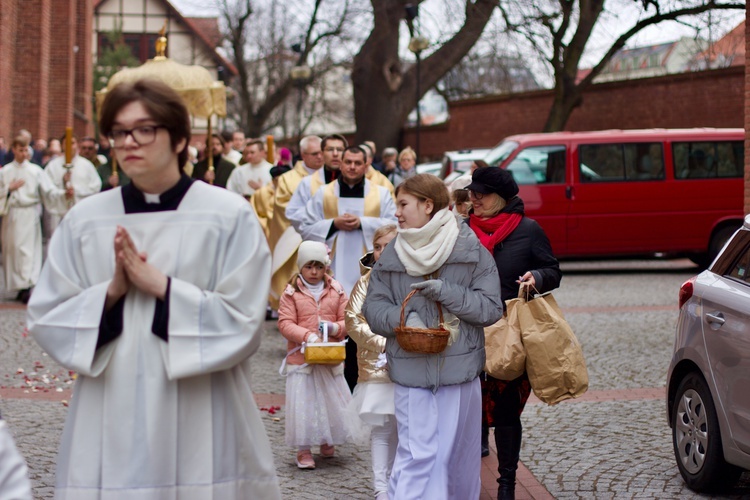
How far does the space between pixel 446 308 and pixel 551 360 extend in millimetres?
1019

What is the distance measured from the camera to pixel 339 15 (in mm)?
37125

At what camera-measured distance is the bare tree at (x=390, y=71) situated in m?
28.5

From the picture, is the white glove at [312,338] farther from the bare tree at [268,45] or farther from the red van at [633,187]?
the bare tree at [268,45]

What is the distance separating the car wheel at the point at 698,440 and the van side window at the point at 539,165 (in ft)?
42.1

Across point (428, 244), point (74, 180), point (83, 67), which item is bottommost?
point (428, 244)

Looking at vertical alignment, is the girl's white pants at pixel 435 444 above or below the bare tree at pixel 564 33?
below

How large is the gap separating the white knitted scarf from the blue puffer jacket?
0.06 metres

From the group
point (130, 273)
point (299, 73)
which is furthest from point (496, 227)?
point (299, 73)

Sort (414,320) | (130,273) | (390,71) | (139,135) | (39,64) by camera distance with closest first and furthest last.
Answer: (130,273) → (139,135) → (414,320) → (39,64) → (390,71)

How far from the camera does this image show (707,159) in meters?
19.7

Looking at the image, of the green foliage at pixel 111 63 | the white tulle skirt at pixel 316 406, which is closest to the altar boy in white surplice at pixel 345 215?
the white tulle skirt at pixel 316 406

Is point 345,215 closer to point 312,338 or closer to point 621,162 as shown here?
point 312,338

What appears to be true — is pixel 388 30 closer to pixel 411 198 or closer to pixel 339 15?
pixel 339 15

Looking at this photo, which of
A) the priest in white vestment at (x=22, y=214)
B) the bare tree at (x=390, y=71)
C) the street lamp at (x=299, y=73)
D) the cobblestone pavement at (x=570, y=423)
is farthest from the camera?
the street lamp at (x=299, y=73)
